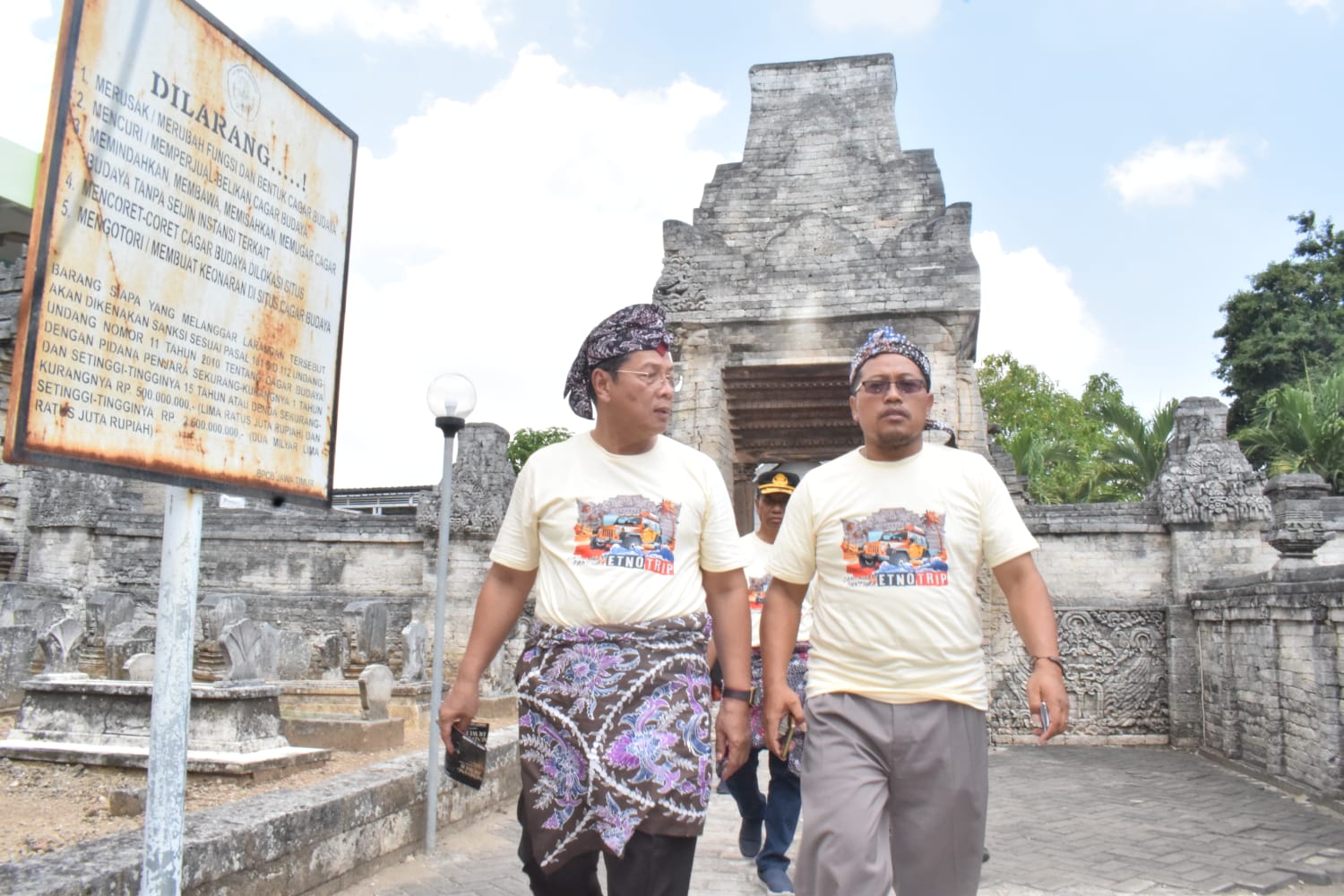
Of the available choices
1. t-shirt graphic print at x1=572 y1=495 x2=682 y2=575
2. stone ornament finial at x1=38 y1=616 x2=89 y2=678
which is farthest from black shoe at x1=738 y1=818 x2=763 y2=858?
stone ornament finial at x1=38 y1=616 x2=89 y2=678

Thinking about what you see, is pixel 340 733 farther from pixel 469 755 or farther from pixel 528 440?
pixel 528 440

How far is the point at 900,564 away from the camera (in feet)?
9.19

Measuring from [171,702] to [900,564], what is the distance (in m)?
1.85

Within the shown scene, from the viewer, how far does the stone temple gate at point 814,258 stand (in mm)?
10484

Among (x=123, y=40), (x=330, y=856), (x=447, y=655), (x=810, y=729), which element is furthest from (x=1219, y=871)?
(x=447, y=655)

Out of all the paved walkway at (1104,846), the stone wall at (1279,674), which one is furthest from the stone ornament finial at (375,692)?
the stone wall at (1279,674)

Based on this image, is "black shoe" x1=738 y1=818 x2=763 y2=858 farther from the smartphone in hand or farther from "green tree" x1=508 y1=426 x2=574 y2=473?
"green tree" x1=508 y1=426 x2=574 y2=473

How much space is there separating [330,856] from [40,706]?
3.20 metres

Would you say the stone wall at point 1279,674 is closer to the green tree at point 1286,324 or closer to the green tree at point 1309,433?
the green tree at point 1309,433

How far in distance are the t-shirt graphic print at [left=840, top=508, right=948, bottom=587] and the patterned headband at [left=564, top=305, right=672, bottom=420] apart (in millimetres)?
765

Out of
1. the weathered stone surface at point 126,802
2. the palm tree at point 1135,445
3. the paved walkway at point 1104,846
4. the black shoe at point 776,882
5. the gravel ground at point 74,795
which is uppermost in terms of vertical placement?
the palm tree at point 1135,445

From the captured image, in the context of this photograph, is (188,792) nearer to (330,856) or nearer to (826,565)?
(330,856)

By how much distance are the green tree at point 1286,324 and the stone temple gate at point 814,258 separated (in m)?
16.2

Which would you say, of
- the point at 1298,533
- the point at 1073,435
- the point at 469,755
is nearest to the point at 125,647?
the point at 469,755
